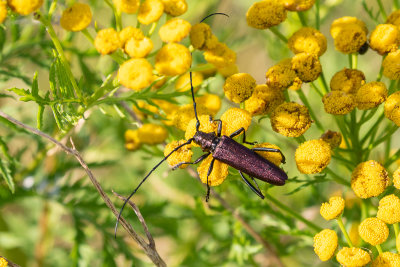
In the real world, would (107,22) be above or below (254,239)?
above

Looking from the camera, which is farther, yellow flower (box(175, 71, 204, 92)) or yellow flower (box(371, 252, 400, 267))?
yellow flower (box(175, 71, 204, 92))

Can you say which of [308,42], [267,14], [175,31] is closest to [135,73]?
[175,31]

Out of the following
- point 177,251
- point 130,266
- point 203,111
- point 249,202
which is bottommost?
point 177,251

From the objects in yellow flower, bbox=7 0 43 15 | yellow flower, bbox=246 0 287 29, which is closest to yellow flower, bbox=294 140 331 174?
yellow flower, bbox=246 0 287 29

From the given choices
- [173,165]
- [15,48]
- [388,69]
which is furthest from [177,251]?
[388,69]

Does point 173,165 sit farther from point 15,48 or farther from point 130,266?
point 15,48

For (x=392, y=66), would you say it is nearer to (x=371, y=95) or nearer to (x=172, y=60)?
(x=371, y=95)

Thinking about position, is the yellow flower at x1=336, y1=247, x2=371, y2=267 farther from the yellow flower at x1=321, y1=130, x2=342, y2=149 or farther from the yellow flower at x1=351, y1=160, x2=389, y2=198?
the yellow flower at x1=321, y1=130, x2=342, y2=149
